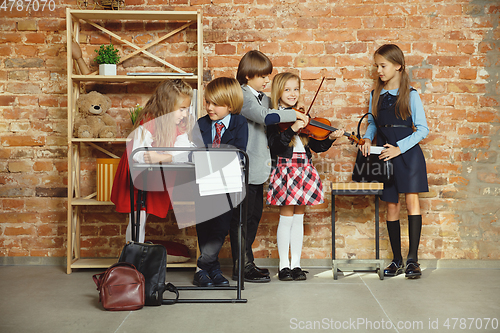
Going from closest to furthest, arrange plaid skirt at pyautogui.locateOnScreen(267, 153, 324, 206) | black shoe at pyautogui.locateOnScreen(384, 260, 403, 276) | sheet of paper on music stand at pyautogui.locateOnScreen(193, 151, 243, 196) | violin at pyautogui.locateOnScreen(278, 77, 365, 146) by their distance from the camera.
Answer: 1. sheet of paper on music stand at pyautogui.locateOnScreen(193, 151, 243, 196)
2. violin at pyautogui.locateOnScreen(278, 77, 365, 146)
3. plaid skirt at pyautogui.locateOnScreen(267, 153, 324, 206)
4. black shoe at pyautogui.locateOnScreen(384, 260, 403, 276)

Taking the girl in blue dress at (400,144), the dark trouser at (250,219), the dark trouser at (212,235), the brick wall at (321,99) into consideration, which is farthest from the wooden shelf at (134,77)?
the girl in blue dress at (400,144)

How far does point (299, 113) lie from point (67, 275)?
1.78 meters

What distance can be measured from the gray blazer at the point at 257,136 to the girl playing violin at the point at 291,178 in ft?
0.18

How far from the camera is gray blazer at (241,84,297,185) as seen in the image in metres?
2.33

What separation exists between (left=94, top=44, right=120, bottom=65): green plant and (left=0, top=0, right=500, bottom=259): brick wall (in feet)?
0.60

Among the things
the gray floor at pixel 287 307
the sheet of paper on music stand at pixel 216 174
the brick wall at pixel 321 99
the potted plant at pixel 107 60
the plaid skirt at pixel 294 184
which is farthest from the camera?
the brick wall at pixel 321 99

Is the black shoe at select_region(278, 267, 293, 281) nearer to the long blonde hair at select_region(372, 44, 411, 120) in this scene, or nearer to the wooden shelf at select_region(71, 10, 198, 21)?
the long blonde hair at select_region(372, 44, 411, 120)

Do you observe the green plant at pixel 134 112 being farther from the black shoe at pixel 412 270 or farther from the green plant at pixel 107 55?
the black shoe at pixel 412 270

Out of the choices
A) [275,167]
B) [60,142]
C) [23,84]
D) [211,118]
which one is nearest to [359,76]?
[275,167]

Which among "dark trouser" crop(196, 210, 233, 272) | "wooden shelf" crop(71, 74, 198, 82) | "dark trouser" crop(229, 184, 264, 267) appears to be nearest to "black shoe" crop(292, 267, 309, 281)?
"dark trouser" crop(229, 184, 264, 267)

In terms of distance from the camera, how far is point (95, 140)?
2.60 m

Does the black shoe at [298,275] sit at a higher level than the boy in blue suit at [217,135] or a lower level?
lower

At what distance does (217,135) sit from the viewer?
230cm

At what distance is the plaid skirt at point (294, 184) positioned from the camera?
8.13 feet
